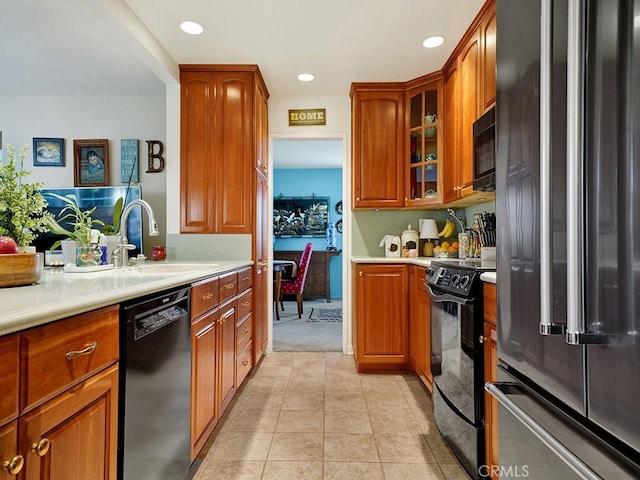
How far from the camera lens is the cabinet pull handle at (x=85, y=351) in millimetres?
834

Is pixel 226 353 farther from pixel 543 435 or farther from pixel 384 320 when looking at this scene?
pixel 543 435

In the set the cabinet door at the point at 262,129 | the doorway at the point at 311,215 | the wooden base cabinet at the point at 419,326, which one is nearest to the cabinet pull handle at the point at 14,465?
the wooden base cabinet at the point at 419,326

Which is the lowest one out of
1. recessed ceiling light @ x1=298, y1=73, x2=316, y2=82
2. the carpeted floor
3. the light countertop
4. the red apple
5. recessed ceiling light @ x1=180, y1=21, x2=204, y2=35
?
the carpeted floor

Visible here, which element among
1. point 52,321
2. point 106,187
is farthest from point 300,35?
point 52,321

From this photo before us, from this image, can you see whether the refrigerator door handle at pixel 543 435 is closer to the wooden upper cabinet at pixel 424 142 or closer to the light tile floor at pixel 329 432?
the light tile floor at pixel 329 432

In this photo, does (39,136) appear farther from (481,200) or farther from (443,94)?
(481,200)

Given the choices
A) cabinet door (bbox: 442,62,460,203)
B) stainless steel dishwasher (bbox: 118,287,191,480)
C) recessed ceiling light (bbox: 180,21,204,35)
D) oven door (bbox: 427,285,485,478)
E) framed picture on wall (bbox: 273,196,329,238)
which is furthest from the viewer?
framed picture on wall (bbox: 273,196,329,238)

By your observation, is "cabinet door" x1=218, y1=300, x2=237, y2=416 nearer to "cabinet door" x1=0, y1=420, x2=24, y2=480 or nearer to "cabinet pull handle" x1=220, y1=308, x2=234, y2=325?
"cabinet pull handle" x1=220, y1=308, x2=234, y2=325

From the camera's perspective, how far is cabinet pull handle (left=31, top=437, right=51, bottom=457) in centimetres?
73

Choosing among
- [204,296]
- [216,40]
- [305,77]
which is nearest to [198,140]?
[216,40]

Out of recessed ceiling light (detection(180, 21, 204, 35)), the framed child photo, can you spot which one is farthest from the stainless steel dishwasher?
the framed child photo

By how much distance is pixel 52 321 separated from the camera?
2.57ft

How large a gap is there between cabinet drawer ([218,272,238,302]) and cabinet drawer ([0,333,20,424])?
1.33 m

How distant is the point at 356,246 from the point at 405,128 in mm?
1188
